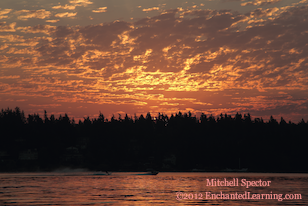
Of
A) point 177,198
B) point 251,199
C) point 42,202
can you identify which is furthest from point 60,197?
point 251,199

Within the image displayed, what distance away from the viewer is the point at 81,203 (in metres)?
62.0

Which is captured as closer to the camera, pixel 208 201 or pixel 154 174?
pixel 208 201

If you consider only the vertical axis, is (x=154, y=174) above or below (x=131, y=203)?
below

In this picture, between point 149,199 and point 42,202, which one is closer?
point 42,202

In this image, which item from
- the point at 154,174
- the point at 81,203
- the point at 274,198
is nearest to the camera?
the point at 81,203

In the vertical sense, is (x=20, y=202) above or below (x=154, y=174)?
above

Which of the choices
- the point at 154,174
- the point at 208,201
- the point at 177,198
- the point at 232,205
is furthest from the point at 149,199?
the point at 154,174

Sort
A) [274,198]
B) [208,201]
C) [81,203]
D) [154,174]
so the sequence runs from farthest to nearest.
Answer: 1. [154,174]
2. [274,198]
3. [208,201]
4. [81,203]

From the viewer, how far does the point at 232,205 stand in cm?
6406

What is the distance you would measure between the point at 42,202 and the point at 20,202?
145 inches

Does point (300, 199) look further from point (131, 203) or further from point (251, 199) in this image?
point (131, 203)

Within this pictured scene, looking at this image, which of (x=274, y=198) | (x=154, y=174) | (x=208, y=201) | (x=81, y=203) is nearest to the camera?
(x=81, y=203)

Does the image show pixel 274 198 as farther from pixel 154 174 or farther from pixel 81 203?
pixel 154 174

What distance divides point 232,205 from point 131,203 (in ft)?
58.1
